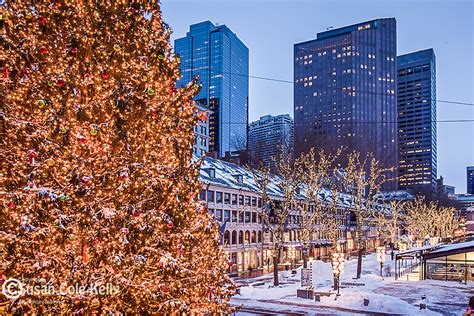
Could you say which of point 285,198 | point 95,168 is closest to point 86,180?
point 95,168

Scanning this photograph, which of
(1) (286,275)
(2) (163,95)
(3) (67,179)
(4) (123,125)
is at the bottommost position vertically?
(1) (286,275)

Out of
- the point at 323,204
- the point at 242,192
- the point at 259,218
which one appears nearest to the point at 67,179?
the point at 242,192

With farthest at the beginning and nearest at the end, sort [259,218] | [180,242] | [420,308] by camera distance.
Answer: [259,218]
[420,308]
[180,242]

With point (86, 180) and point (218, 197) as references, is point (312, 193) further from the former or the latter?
point (86, 180)

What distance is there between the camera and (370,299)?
27.0 metres

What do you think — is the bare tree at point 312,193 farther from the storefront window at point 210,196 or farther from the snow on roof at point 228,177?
the storefront window at point 210,196

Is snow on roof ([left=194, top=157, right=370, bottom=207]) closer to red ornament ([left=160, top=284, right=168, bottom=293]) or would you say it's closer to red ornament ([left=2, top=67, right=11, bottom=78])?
red ornament ([left=160, top=284, right=168, bottom=293])

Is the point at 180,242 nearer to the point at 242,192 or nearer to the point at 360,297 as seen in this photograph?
the point at 360,297

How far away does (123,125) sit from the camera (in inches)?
432

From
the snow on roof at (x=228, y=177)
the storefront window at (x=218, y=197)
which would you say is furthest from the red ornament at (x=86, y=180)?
the storefront window at (x=218, y=197)

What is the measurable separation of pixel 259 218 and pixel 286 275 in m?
16.6
